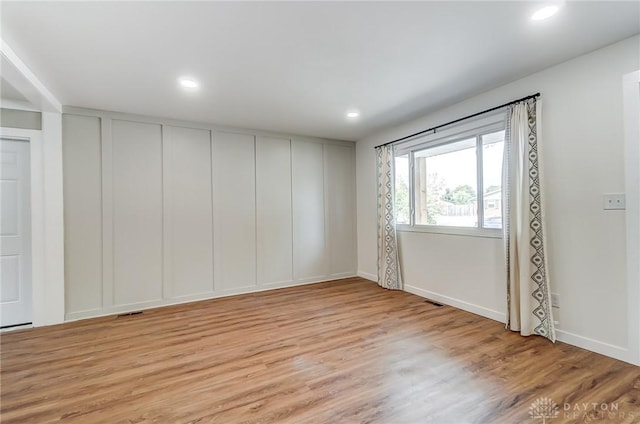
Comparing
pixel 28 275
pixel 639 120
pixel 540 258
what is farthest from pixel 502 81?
pixel 28 275

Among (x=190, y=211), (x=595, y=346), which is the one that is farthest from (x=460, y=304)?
(x=190, y=211)

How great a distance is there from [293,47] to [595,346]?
355 cm

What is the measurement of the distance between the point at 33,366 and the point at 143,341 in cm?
78

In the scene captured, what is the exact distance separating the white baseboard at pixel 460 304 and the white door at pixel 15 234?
4.87m

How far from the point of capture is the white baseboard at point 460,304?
10.5 ft

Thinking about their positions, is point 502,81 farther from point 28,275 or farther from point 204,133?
point 28,275

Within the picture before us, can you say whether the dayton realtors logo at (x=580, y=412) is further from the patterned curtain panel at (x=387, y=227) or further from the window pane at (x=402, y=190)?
the window pane at (x=402, y=190)

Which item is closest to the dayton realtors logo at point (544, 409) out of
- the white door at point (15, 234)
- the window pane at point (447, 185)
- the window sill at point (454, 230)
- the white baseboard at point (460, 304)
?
the white baseboard at point (460, 304)

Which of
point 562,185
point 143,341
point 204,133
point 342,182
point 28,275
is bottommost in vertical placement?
point 143,341

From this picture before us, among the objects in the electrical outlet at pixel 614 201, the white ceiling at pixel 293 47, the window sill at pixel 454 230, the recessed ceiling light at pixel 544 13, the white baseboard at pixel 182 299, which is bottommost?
the white baseboard at pixel 182 299

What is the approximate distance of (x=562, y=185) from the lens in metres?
2.65

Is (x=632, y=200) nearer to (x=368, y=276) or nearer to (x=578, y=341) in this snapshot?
(x=578, y=341)

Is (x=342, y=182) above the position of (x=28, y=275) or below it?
above

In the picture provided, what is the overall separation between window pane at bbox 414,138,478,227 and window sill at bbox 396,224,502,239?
78 mm
